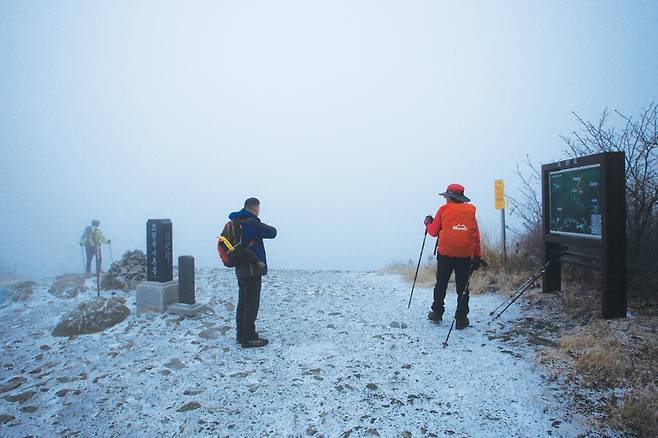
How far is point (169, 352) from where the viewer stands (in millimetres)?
5215

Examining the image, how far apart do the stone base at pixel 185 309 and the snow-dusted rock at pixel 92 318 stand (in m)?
0.94

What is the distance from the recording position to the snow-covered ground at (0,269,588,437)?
3402 mm

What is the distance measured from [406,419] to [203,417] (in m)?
2.08

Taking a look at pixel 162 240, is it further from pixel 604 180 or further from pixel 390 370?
pixel 604 180

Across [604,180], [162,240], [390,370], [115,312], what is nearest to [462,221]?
[604,180]

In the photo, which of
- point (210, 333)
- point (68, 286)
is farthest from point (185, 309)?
point (68, 286)

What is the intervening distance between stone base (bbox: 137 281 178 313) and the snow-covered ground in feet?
0.81

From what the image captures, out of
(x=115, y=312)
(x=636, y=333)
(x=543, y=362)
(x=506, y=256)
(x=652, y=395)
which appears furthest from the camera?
(x=506, y=256)

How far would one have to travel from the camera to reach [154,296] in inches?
282

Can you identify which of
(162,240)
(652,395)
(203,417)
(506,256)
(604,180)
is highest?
(604,180)

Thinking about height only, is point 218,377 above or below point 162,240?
below

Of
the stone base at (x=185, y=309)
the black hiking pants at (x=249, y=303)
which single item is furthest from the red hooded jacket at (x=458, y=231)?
the stone base at (x=185, y=309)

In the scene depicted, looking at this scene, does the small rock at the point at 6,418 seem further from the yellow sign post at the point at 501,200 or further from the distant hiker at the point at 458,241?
the yellow sign post at the point at 501,200

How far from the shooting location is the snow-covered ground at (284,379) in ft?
11.2
